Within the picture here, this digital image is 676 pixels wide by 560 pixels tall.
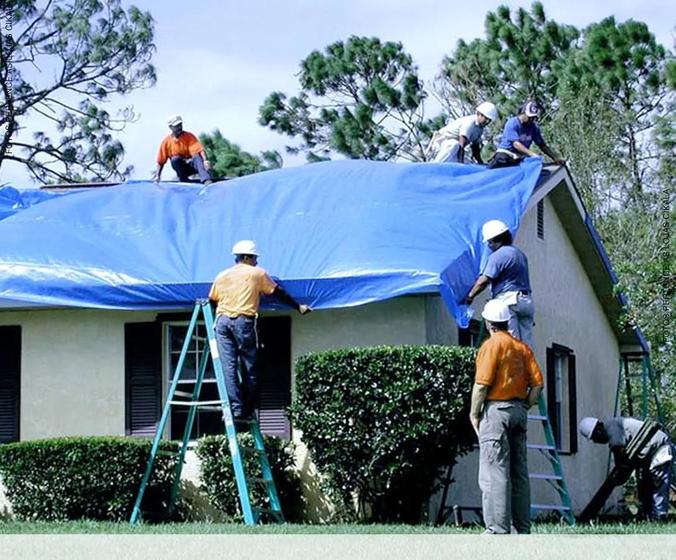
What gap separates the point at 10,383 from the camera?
1767 cm

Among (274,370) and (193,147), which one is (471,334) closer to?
(274,370)

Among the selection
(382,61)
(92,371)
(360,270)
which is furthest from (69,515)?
(382,61)

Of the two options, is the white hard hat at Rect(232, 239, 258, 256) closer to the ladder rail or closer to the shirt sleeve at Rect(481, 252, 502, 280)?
the ladder rail

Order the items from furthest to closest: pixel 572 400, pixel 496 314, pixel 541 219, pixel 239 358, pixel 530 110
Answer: pixel 572 400, pixel 541 219, pixel 530 110, pixel 239 358, pixel 496 314

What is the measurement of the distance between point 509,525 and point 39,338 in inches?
278

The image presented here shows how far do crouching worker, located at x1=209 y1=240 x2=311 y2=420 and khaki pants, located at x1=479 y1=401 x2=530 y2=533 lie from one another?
2.84 metres

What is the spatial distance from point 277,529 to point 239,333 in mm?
2107

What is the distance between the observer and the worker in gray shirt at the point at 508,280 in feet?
50.1

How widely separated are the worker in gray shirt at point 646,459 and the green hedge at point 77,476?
6067mm

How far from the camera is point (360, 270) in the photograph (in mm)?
15492

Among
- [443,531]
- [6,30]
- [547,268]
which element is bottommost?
[443,531]

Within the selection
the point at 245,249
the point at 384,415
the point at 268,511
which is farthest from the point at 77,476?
the point at 384,415

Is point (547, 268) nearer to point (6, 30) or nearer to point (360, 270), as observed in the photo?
point (360, 270)

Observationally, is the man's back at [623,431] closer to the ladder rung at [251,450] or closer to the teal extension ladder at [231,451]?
the teal extension ladder at [231,451]
